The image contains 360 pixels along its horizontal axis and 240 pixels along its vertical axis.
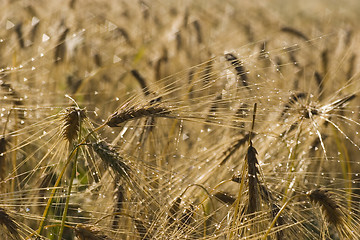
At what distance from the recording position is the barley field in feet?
4.67

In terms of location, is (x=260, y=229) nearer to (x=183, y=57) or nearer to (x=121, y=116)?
(x=121, y=116)

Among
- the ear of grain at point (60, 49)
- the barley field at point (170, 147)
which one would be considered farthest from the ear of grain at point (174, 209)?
the ear of grain at point (60, 49)

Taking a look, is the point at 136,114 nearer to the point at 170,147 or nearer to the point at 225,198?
the point at 225,198

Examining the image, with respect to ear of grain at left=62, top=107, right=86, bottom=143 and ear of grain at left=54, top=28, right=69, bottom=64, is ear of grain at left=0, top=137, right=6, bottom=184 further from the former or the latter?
ear of grain at left=54, top=28, right=69, bottom=64

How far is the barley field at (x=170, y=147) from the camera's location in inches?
56.1

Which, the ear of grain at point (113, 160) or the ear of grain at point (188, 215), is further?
the ear of grain at point (188, 215)

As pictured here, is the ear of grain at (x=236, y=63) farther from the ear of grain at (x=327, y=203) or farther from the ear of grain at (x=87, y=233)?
the ear of grain at (x=87, y=233)

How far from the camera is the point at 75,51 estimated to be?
3.89 meters

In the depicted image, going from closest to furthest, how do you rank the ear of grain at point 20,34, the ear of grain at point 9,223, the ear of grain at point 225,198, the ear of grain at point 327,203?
the ear of grain at point 9,223 < the ear of grain at point 327,203 < the ear of grain at point 225,198 < the ear of grain at point 20,34

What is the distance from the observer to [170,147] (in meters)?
2.27

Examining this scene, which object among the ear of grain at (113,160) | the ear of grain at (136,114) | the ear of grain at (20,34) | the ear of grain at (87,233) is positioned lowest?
the ear of grain at (87,233)

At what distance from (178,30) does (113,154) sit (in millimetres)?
3434

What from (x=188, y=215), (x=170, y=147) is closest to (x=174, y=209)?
(x=188, y=215)

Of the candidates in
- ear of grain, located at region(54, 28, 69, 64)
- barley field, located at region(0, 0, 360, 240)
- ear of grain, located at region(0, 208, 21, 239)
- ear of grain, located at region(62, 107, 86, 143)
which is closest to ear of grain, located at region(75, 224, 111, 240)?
barley field, located at region(0, 0, 360, 240)
